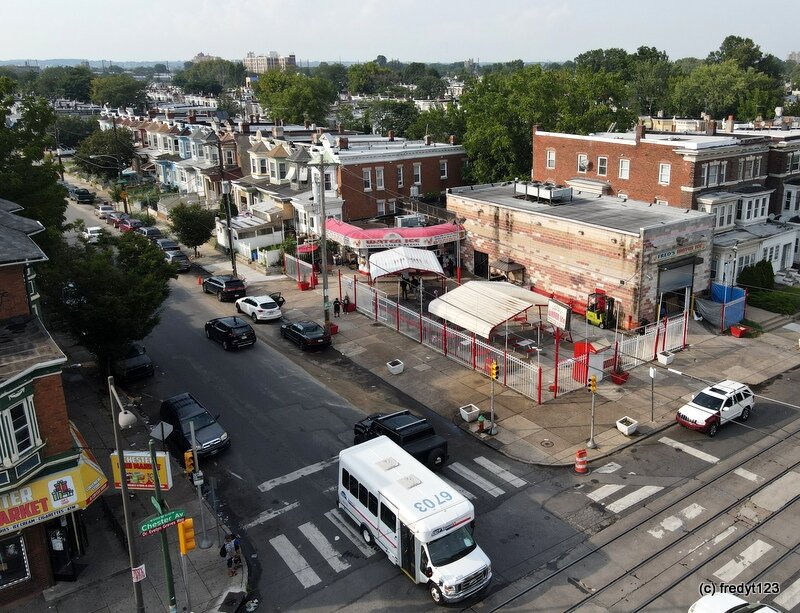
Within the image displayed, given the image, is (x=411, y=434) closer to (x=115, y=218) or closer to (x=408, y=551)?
(x=408, y=551)

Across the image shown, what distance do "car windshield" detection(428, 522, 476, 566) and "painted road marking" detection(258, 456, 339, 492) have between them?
771cm

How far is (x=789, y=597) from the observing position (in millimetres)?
17609

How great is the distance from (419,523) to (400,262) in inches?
940

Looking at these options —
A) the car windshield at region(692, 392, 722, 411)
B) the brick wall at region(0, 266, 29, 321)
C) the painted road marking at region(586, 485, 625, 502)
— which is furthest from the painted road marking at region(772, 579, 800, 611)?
the brick wall at region(0, 266, 29, 321)

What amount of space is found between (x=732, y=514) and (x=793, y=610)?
4111 mm

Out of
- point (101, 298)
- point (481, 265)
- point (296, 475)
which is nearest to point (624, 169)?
point (481, 265)

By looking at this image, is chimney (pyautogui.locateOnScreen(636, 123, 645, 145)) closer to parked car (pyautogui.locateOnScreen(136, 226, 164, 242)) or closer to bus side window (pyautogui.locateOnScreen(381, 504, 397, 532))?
bus side window (pyautogui.locateOnScreen(381, 504, 397, 532))

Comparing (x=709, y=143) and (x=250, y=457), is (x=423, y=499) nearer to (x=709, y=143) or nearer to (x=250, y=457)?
(x=250, y=457)

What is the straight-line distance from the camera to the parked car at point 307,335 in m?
35.2

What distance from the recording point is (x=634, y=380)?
31062 mm

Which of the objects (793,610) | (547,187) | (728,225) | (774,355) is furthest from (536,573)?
(728,225)

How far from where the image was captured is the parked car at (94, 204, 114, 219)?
2734 inches

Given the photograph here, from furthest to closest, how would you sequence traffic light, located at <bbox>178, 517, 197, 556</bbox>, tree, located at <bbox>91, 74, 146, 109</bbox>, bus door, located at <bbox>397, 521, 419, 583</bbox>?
tree, located at <bbox>91, 74, 146, 109</bbox>, bus door, located at <bbox>397, 521, 419, 583</bbox>, traffic light, located at <bbox>178, 517, 197, 556</bbox>

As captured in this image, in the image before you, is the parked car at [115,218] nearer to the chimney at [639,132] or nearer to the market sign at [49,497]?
the chimney at [639,132]
